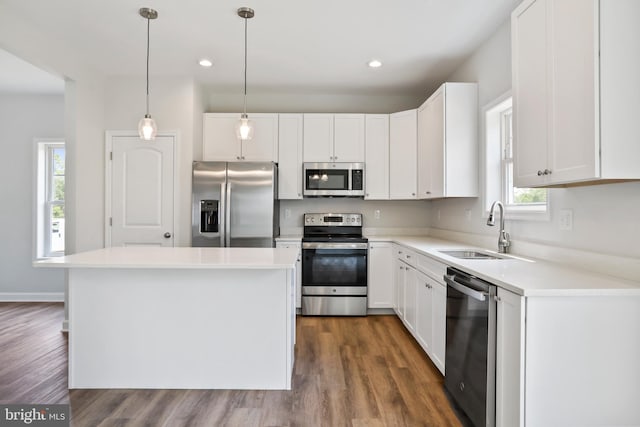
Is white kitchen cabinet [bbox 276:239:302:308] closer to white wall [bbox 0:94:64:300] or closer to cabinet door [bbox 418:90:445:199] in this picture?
cabinet door [bbox 418:90:445:199]

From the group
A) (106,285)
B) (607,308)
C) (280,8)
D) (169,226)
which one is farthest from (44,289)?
(607,308)

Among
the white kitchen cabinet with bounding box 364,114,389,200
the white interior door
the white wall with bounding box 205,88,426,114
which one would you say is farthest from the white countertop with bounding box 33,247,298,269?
the white wall with bounding box 205,88,426,114

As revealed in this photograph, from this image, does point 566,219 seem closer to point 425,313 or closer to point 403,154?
point 425,313

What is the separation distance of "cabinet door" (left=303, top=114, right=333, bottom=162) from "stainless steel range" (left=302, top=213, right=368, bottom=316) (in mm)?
1005

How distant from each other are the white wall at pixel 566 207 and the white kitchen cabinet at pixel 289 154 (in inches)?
71.4

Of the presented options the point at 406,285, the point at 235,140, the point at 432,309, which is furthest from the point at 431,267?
the point at 235,140

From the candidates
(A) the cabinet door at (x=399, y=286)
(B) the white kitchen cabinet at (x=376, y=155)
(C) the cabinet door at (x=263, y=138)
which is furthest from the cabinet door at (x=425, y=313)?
(C) the cabinet door at (x=263, y=138)

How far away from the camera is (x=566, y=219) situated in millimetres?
2146

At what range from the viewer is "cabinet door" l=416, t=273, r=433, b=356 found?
8.96ft

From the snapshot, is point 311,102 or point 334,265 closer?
point 334,265

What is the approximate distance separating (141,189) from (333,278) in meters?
2.27

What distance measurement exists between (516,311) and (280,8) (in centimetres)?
243

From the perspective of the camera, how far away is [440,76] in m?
3.99

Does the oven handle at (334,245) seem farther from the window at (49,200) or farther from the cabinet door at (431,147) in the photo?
the window at (49,200)
